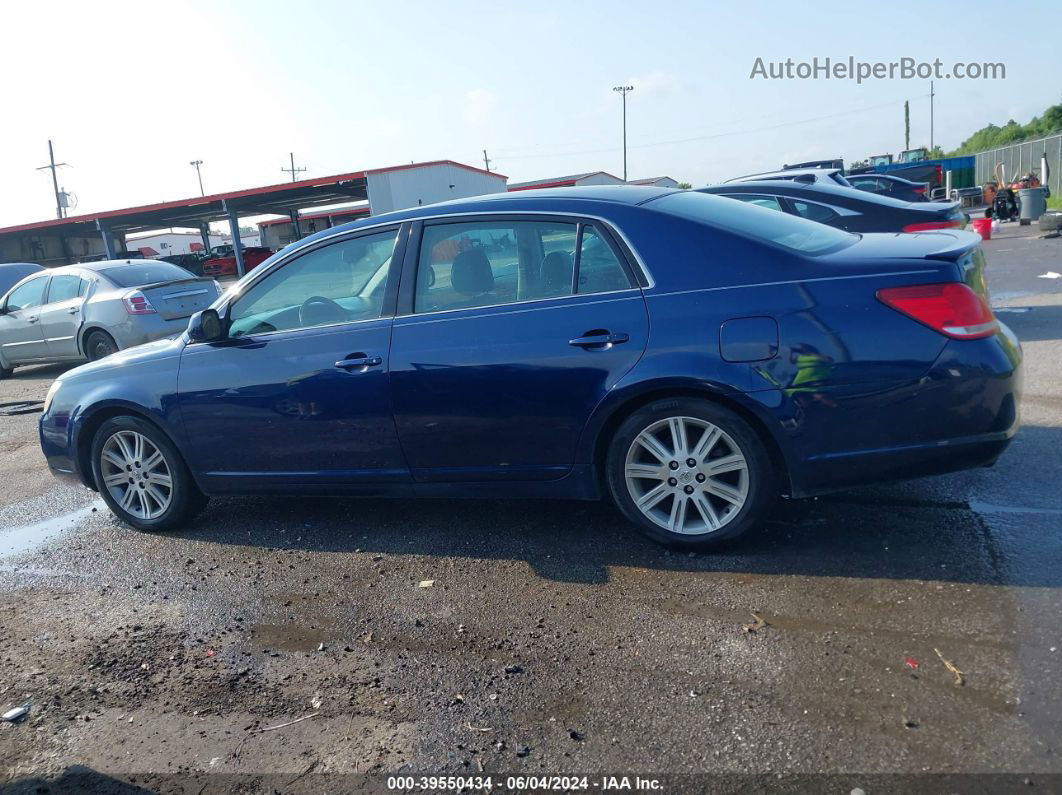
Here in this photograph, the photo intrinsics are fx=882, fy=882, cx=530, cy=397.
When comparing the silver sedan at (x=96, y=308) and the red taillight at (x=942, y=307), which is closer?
the red taillight at (x=942, y=307)

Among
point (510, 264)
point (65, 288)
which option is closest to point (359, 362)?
point (510, 264)

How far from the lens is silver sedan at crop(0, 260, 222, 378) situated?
11.4m

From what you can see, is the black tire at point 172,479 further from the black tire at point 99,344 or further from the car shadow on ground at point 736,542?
the black tire at point 99,344

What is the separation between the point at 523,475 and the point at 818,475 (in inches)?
54.6

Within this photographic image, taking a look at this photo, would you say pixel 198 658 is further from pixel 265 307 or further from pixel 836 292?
pixel 836 292

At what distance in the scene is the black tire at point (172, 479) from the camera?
5.16m

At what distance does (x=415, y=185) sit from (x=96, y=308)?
2622 cm

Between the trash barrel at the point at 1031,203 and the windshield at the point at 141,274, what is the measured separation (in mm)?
21979

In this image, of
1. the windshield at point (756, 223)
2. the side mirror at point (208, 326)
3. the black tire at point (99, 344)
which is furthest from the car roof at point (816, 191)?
the black tire at point (99, 344)

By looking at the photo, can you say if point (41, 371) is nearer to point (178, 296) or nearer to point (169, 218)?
point (178, 296)

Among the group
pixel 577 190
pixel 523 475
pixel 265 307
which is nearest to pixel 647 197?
pixel 577 190

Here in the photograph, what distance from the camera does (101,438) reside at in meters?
5.33

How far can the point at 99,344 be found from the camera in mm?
11750

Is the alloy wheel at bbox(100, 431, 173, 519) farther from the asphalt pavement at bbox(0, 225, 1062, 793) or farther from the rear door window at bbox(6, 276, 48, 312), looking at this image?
the rear door window at bbox(6, 276, 48, 312)
